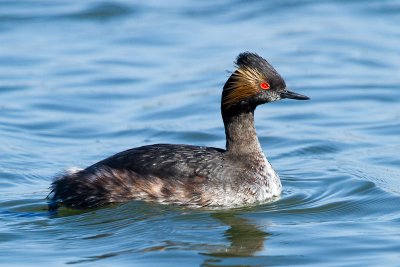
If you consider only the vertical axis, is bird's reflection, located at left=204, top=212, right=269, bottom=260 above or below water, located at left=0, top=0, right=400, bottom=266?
below

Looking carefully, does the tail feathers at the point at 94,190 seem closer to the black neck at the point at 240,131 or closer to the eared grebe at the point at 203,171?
the eared grebe at the point at 203,171

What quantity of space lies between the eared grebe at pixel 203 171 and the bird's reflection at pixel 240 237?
0.32 metres

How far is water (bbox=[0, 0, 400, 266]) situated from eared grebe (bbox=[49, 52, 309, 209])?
167mm

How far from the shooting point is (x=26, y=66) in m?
18.7

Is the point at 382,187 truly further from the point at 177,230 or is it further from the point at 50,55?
the point at 50,55

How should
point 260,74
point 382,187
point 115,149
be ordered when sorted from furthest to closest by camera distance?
point 115,149 → point 382,187 → point 260,74

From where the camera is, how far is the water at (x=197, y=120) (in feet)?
32.6

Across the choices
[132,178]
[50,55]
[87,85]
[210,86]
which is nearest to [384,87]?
[210,86]

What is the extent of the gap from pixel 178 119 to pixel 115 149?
1.72 meters

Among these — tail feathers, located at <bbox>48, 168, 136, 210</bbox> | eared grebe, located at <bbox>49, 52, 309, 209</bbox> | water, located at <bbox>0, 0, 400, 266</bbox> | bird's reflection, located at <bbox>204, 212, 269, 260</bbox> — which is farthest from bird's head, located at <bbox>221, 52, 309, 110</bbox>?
tail feathers, located at <bbox>48, 168, 136, 210</bbox>

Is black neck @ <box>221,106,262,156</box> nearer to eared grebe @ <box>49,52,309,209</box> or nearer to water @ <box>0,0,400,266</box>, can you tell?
eared grebe @ <box>49,52,309,209</box>

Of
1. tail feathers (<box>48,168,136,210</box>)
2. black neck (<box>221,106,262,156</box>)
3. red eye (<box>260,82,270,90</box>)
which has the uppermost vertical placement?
red eye (<box>260,82,270,90</box>)

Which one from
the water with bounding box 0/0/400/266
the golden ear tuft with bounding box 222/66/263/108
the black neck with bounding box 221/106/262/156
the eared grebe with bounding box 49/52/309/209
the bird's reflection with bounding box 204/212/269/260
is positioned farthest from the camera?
the black neck with bounding box 221/106/262/156

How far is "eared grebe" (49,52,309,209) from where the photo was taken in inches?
428
